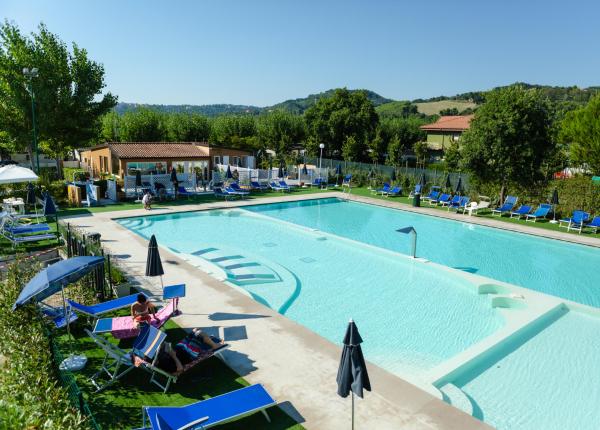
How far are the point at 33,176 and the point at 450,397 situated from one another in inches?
634

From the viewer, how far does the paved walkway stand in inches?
236

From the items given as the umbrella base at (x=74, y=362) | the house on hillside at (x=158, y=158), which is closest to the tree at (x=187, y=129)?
the house on hillside at (x=158, y=158)

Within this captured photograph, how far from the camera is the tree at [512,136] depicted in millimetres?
20844

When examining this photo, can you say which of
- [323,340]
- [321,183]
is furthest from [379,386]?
[321,183]

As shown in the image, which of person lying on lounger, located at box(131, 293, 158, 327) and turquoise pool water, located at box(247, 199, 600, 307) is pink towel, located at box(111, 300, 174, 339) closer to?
person lying on lounger, located at box(131, 293, 158, 327)

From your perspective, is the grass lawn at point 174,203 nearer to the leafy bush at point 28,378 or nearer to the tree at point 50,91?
the tree at point 50,91

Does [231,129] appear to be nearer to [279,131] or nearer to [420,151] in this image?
[279,131]

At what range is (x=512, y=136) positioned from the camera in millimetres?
21000

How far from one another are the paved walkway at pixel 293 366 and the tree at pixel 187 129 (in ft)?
133

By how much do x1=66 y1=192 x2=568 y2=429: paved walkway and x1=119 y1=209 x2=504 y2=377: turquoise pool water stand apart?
120 centimetres

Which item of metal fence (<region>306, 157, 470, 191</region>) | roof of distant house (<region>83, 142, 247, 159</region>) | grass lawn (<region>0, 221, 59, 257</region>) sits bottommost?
grass lawn (<region>0, 221, 59, 257</region>)

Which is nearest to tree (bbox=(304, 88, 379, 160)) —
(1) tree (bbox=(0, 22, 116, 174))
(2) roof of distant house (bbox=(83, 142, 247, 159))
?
(2) roof of distant house (bbox=(83, 142, 247, 159))

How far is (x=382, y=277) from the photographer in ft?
43.5

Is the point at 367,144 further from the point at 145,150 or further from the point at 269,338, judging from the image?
the point at 269,338
